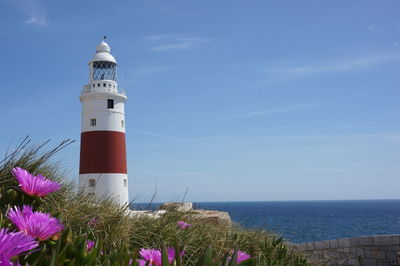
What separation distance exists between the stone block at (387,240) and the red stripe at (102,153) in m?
9.92

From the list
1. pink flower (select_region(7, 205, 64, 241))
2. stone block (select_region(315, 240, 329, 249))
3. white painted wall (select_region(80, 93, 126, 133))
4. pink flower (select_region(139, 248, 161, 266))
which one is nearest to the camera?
pink flower (select_region(7, 205, 64, 241))

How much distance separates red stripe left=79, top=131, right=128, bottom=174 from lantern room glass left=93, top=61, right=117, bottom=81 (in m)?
2.89

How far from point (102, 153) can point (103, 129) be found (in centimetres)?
111

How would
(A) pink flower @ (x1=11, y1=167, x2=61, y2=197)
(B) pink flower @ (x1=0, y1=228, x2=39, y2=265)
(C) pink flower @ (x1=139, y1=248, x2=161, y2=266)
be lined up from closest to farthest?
1. (B) pink flower @ (x1=0, y1=228, x2=39, y2=265)
2. (C) pink flower @ (x1=139, y1=248, x2=161, y2=266)
3. (A) pink flower @ (x1=11, y1=167, x2=61, y2=197)

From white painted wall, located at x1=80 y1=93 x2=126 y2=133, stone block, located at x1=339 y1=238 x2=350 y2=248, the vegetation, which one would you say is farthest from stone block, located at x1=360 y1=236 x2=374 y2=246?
white painted wall, located at x1=80 y1=93 x2=126 y2=133

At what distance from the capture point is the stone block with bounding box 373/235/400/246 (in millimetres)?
11219

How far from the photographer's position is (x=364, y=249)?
451 inches

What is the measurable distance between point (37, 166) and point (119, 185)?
11731 mm

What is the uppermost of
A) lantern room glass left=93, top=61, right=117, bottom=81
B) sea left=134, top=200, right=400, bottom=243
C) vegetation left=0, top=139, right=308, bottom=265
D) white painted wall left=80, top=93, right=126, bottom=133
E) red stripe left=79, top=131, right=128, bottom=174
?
lantern room glass left=93, top=61, right=117, bottom=81

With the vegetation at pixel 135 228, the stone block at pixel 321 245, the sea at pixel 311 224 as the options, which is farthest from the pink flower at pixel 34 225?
the stone block at pixel 321 245

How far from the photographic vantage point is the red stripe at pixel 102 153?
644 inches

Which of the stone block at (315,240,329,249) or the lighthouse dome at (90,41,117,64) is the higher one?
the lighthouse dome at (90,41,117,64)

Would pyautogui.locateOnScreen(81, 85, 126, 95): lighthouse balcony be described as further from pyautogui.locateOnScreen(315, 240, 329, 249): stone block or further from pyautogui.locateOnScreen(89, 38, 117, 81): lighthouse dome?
pyautogui.locateOnScreen(315, 240, 329, 249): stone block

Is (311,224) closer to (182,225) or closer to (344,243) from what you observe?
(344,243)
